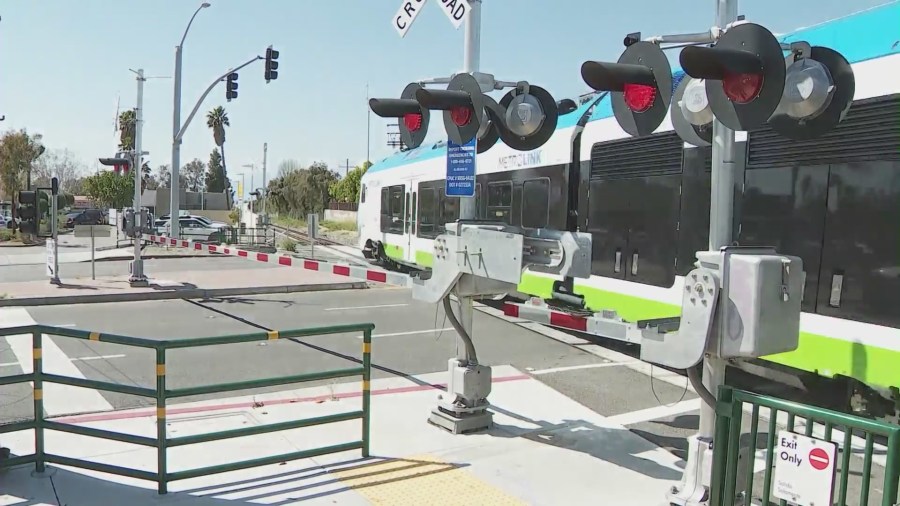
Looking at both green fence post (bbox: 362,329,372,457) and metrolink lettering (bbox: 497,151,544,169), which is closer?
green fence post (bbox: 362,329,372,457)

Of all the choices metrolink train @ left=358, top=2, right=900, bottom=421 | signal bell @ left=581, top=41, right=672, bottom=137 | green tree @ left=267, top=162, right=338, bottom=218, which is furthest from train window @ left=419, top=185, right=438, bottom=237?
green tree @ left=267, top=162, right=338, bottom=218

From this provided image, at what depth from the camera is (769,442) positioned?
3.45 metres

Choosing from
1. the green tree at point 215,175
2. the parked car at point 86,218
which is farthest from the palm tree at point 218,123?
the parked car at point 86,218

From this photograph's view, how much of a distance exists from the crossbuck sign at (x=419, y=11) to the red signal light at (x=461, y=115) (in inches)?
38.4

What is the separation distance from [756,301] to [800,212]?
3.39 meters

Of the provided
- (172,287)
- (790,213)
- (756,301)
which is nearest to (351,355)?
(790,213)

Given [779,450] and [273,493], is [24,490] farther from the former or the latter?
[779,450]

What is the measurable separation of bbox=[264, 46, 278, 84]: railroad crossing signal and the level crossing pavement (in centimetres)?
909

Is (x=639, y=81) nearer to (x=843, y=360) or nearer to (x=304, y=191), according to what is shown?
(x=843, y=360)

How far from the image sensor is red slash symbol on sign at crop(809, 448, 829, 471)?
10.4ft

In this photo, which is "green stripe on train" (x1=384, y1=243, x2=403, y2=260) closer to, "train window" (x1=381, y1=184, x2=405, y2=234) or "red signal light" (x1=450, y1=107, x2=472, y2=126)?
"train window" (x1=381, y1=184, x2=405, y2=234)

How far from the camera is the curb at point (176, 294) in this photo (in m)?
14.2

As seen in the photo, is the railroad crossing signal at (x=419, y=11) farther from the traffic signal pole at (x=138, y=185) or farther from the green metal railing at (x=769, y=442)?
the traffic signal pole at (x=138, y=185)

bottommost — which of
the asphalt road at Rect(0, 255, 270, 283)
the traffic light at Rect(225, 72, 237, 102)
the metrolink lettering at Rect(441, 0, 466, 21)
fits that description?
the asphalt road at Rect(0, 255, 270, 283)
